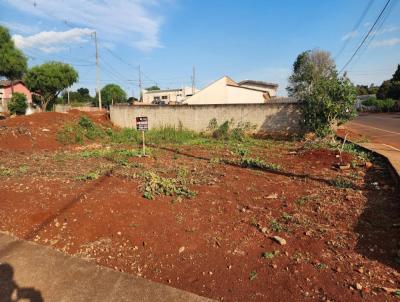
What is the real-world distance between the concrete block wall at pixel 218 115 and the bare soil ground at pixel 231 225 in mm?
6204

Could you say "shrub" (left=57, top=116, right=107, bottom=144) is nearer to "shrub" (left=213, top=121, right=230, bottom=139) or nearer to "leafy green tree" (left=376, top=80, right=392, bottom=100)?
"shrub" (left=213, top=121, right=230, bottom=139)

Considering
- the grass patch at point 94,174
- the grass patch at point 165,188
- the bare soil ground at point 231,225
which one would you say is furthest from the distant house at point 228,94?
the grass patch at point 165,188

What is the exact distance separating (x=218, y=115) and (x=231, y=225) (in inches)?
453

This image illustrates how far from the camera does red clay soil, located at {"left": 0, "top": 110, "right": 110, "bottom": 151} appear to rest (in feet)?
39.7

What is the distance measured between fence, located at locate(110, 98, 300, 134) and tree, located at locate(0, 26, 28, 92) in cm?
1296

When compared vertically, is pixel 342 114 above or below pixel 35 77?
below

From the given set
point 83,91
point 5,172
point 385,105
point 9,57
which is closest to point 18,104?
point 9,57

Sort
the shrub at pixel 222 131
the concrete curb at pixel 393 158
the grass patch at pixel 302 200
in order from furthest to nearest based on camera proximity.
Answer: the shrub at pixel 222 131, the concrete curb at pixel 393 158, the grass patch at pixel 302 200

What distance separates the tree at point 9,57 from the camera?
24.6m

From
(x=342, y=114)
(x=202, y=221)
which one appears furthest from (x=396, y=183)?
(x=342, y=114)

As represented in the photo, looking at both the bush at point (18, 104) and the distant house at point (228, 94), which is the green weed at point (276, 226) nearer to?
the distant house at point (228, 94)

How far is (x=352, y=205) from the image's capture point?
499cm

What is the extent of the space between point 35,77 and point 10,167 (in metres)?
24.9

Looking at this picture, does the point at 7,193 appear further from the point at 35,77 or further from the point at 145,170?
the point at 35,77
